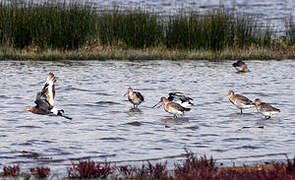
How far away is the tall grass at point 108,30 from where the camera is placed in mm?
27531

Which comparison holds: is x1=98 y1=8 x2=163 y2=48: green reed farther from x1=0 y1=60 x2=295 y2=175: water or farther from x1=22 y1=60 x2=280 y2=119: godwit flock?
x1=22 y1=60 x2=280 y2=119: godwit flock

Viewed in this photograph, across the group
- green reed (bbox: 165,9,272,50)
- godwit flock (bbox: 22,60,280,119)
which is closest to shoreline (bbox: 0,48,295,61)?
green reed (bbox: 165,9,272,50)

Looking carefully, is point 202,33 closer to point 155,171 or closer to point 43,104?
point 43,104

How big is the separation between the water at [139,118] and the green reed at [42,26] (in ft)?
6.28

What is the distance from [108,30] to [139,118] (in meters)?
13.8

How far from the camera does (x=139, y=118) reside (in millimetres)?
15539

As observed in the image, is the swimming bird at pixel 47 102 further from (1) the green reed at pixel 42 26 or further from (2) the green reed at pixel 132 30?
(2) the green reed at pixel 132 30

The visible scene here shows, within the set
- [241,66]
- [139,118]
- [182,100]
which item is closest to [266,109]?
[182,100]

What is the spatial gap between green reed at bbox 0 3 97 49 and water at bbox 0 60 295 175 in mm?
1914

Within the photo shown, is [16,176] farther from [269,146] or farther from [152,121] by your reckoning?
[152,121]

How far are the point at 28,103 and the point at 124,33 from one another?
1179 cm

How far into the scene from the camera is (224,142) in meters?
12.7

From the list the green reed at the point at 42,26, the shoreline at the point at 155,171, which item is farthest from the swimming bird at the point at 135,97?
the green reed at the point at 42,26

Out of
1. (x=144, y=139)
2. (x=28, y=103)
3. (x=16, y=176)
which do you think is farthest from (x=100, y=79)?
(x=16, y=176)
